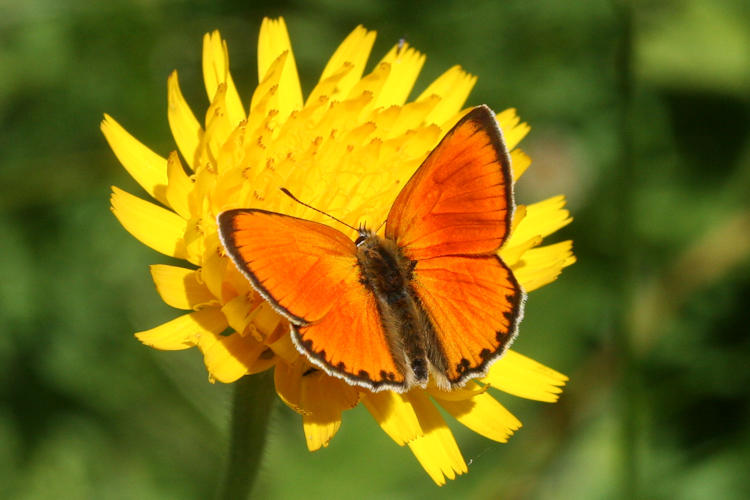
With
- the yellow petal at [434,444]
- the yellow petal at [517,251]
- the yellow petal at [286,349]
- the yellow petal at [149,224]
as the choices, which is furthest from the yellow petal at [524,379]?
the yellow petal at [149,224]

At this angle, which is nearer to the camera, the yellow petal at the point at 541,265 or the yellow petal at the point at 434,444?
the yellow petal at the point at 434,444

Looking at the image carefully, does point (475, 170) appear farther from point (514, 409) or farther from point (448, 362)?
point (514, 409)

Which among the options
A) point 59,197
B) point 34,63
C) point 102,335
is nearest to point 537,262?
point 102,335

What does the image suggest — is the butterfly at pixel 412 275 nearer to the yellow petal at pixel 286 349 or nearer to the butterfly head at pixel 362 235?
the butterfly head at pixel 362 235

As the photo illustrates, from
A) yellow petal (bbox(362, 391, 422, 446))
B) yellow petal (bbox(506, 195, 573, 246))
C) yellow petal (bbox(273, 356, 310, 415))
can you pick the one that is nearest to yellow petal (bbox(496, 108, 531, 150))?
yellow petal (bbox(506, 195, 573, 246))

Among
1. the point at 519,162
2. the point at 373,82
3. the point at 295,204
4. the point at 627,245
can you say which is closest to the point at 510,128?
the point at 519,162

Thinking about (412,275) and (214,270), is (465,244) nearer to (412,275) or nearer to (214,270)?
(412,275)
